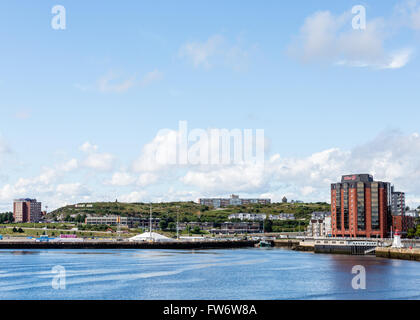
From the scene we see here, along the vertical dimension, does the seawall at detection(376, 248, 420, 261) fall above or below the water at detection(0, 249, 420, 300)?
below

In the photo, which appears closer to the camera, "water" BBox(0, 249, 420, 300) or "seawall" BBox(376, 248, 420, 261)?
"water" BBox(0, 249, 420, 300)

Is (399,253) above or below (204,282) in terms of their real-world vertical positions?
below

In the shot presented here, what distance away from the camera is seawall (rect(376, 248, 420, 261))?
145925 mm

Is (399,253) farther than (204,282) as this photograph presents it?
Yes

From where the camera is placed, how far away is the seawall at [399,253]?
479ft

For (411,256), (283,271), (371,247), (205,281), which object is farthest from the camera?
(371,247)

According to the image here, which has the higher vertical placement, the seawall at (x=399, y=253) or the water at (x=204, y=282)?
the water at (x=204, y=282)

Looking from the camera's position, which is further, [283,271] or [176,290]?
[283,271]

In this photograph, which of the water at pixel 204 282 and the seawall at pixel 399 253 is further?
the seawall at pixel 399 253

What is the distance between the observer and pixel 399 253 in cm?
15412
